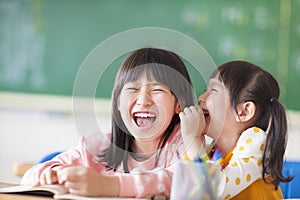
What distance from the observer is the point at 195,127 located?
1.18 metres

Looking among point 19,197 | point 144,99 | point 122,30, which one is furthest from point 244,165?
point 122,30

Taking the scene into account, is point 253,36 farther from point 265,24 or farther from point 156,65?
point 156,65

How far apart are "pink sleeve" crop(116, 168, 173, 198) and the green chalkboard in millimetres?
2207

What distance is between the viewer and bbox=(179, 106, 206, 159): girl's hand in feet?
3.78

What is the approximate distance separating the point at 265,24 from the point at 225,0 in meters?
0.28

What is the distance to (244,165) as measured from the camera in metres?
1.21

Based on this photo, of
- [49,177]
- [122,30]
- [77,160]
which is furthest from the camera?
[122,30]

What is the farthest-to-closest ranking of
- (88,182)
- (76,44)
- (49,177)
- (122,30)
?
(76,44) → (122,30) → (49,177) → (88,182)

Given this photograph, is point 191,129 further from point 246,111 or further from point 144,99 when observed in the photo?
point 246,111

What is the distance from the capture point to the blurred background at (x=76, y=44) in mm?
3320

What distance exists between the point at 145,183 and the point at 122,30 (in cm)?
249

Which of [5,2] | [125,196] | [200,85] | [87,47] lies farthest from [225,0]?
[125,196]

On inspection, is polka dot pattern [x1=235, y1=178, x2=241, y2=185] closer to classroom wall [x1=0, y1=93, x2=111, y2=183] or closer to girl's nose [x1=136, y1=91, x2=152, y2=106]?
girl's nose [x1=136, y1=91, x2=152, y2=106]

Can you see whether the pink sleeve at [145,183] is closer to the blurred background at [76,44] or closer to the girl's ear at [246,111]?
the girl's ear at [246,111]
